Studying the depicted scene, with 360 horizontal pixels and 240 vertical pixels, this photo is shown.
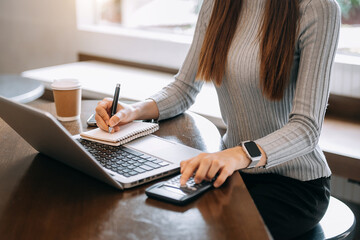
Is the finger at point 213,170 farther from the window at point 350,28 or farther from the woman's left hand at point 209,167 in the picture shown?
the window at point 350,28

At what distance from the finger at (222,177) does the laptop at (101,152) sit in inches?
3.8

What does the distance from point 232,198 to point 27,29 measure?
278 centimetres

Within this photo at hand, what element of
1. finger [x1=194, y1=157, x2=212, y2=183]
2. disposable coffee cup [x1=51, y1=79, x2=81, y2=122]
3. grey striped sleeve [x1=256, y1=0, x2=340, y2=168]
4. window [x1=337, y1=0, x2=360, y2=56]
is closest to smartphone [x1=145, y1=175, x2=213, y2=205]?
finger [x1=194, y1=157, x2=212, y2=183]

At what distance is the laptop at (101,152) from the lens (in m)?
0.73

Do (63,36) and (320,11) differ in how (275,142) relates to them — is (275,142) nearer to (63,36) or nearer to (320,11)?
(320,11)

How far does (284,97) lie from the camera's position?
115 centimetres

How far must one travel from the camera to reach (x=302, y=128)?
97 cm

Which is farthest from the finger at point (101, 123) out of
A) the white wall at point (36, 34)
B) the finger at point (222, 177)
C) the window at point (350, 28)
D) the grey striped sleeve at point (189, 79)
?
the white wall at point (36, 34)

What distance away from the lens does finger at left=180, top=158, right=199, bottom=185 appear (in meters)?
0.77

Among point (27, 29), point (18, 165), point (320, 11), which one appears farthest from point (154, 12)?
point (18, 165)

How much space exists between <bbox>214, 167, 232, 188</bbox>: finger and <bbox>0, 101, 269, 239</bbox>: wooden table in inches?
0.5

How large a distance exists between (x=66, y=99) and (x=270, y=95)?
53cm

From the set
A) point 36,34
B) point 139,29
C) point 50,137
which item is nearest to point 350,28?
point 139,29

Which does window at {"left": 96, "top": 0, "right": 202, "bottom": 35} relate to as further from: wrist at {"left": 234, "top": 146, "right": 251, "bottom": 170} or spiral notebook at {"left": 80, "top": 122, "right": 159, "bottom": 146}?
wrist at {"left": 234, "top": 146, "right": 251, "bottom": 170}
